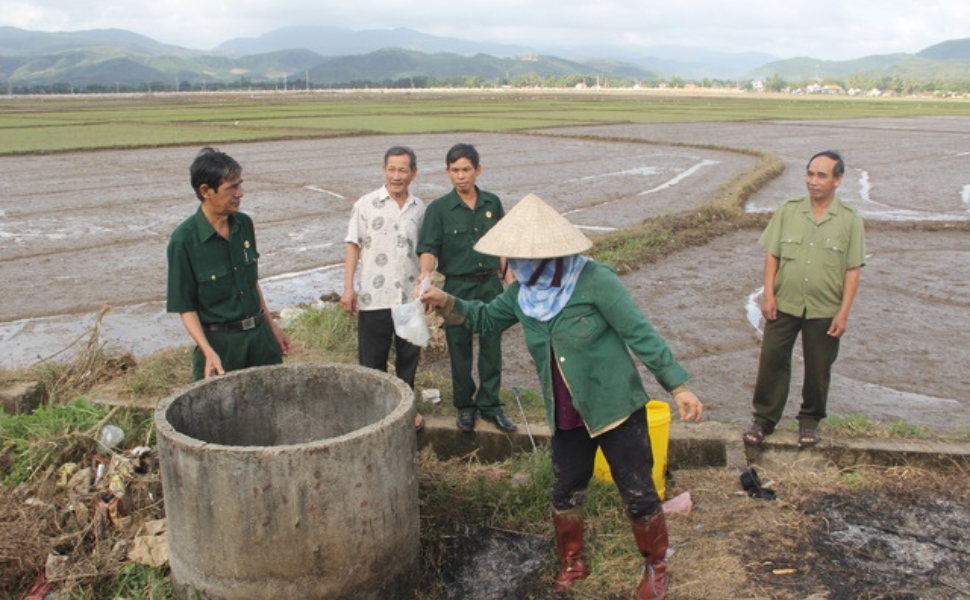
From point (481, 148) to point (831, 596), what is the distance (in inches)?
966

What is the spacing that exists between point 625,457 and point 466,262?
6.19 ft

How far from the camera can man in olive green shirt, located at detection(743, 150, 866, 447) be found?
468cm

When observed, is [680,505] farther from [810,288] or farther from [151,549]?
[151,549]

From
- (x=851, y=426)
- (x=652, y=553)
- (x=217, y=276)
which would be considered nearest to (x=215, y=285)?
(x=217, y=276)

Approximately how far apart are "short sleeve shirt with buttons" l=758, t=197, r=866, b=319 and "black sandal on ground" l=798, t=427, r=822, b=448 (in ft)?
2.22

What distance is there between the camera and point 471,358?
5.04m

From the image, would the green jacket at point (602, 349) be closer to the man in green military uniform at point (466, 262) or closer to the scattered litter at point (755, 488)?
the scattered litter at point (755, 488)

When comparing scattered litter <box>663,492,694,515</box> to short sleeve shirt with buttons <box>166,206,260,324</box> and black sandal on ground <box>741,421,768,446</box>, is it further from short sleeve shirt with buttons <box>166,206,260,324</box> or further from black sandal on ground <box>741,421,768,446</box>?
short sleeve shirt with buttons <box>166,206,260,324</box>

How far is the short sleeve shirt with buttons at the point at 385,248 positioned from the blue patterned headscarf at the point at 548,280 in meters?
1.68

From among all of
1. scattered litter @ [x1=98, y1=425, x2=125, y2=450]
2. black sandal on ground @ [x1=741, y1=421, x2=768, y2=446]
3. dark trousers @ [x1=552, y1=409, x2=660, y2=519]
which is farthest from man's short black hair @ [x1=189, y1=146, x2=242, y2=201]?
black sandal on ground @ [x1=741, y1=421, x2=768, y2=446]

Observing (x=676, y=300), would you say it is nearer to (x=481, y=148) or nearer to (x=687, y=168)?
(x=687, y=168)

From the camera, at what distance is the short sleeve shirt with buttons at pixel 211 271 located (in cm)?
388

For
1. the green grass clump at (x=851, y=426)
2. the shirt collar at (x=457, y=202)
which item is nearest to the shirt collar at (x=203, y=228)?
the shirt collar at (x=457, y=202)

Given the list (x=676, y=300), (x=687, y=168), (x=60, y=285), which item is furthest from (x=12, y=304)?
(x=687, y=168)
